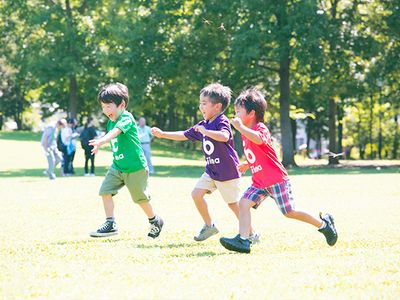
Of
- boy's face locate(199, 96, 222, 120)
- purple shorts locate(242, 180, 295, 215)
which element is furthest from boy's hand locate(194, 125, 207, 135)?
purple shorts locate(242, 180, 295, 215)

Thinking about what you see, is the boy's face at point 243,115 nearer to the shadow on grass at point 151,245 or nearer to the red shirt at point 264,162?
the red shirt at point 264,162

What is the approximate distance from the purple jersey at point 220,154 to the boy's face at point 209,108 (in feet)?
0.22

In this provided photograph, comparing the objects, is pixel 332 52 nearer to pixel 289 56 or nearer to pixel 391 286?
pixel 289 56

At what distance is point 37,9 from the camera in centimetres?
5150

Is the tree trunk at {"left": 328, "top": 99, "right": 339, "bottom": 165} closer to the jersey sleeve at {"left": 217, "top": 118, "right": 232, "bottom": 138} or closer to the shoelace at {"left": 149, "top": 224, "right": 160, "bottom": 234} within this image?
the shoelace at {"left": 149, "top": 224, "right": 160, "bottom": 234}

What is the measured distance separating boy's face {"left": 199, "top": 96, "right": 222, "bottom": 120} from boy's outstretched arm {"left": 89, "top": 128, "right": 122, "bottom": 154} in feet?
3.66

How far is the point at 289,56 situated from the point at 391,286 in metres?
27.7

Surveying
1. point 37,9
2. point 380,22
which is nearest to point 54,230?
point 380,22

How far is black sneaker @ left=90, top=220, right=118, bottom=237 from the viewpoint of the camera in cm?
959

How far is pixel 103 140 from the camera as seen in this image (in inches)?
337

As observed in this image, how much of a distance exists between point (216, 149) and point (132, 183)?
1.28 meters

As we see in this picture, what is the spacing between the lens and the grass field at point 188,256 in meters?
5.79

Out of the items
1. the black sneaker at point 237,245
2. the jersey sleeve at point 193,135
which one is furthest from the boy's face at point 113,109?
the black sneaker at point 237,245

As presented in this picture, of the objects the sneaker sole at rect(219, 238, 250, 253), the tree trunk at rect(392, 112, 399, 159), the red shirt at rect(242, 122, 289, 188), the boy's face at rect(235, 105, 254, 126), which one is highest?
the boy's face at rect(235, 105, 254, 126)
